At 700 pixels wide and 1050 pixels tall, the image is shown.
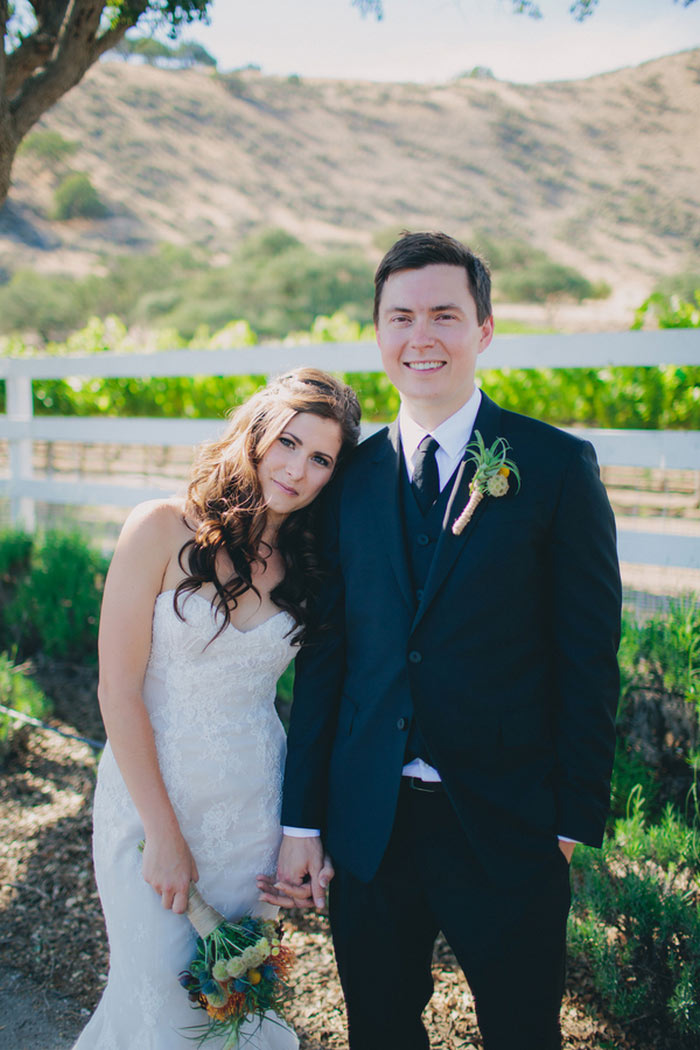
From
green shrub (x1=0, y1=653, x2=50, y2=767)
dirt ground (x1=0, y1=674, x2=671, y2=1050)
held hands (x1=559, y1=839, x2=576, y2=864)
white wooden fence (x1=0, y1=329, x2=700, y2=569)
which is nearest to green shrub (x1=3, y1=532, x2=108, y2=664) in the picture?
green shrub (x1=0, y1=653, x2=50, y2=767)

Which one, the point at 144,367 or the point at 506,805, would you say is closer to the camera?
the point at 506,805

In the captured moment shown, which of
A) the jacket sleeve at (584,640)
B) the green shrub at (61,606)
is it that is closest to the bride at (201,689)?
the jacket sleeve at (584,640)

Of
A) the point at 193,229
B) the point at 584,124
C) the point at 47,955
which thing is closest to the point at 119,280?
the point at 193,229

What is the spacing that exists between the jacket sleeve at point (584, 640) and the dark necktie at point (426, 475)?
30 cm

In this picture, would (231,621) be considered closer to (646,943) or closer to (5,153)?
(646,943)

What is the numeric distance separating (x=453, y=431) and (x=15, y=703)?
3.17 meters

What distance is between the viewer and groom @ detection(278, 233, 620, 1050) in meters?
1.77

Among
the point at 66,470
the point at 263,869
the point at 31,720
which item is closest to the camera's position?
the point at 263,869

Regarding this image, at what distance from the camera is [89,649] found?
4945mm

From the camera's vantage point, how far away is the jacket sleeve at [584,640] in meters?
1.75

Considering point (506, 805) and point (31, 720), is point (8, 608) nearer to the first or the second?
point (31, 720)

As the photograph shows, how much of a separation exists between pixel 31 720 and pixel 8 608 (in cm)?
126

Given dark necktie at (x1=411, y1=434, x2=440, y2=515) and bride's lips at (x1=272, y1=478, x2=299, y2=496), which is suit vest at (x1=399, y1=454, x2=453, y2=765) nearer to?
dark necktie at (x1=411, y1=434, x2=440, y2=515)

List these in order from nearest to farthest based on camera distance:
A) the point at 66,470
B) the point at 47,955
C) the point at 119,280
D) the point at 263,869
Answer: the point at 263,869
the point at 47,955
the point at 66,470
the point at 119,280
